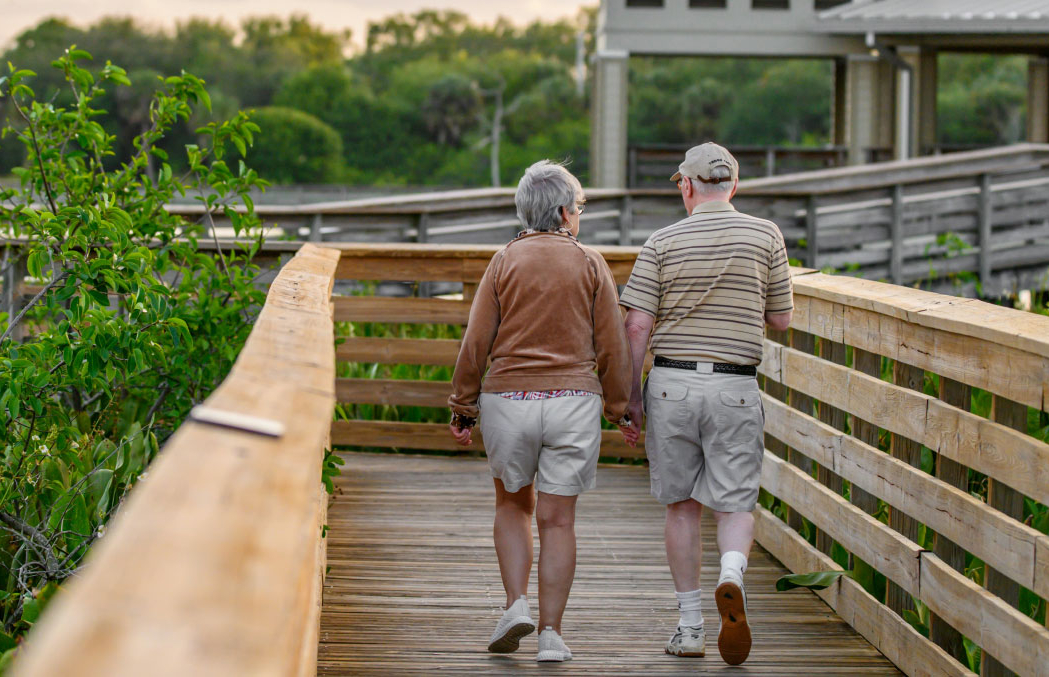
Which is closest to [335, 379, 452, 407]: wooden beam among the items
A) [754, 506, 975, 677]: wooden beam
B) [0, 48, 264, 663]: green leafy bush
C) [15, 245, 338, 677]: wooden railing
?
[0, 48, 264, 663]: green leafy bush

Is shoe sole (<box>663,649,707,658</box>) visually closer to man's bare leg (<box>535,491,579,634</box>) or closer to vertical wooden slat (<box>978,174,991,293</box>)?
man's bare leg (<box>535,491,579,634</box>)

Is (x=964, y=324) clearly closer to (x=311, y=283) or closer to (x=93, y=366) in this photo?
(x=311, y=283)

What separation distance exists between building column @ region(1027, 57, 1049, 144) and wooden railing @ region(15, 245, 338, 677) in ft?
62.2

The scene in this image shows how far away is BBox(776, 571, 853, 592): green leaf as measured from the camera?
13.8ft

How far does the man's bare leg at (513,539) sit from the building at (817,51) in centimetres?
1513

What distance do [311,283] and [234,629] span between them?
3017 millimetres

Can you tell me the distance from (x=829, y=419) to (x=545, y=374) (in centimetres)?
136

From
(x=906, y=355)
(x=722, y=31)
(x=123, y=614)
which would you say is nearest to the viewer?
(x=123, y=614)

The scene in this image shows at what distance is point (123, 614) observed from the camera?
111cm

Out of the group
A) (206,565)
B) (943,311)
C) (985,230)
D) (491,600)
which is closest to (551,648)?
(491,600)

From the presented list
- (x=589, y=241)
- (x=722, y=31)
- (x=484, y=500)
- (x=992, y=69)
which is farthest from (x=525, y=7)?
(x=484, y=500)

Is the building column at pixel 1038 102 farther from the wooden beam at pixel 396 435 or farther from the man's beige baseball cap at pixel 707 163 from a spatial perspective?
the man's beige baseball cap at pixel 707 163

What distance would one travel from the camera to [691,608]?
3863 millimetres

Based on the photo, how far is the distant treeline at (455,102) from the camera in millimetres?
63625
